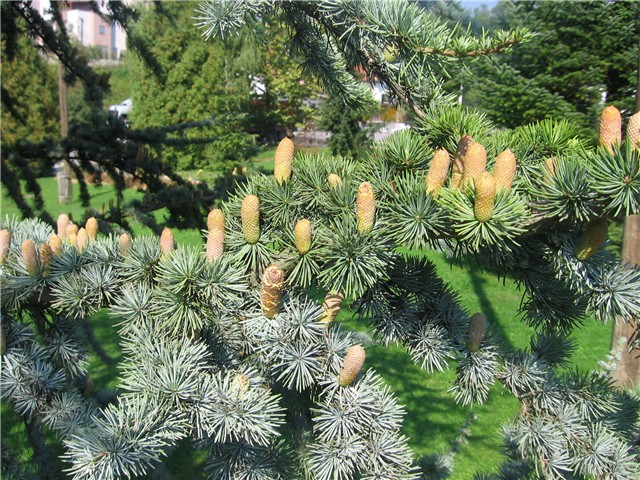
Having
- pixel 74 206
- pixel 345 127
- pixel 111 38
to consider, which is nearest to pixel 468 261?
pixel 345 127

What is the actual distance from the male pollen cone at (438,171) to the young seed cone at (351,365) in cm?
31

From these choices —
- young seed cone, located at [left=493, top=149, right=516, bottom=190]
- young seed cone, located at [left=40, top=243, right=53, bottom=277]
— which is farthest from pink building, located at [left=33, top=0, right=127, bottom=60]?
young seed cone, located at [left=493, top=149, right=516, bottom=190]

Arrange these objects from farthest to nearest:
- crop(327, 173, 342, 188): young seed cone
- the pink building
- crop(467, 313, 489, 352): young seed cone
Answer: the pink building → crop(467, 313, 489, 352): young seed cone → crop(327, 173, 342, 188): young seed cone

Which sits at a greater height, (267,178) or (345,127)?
(267,178)

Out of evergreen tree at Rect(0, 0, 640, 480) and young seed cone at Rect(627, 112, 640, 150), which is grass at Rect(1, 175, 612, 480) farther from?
young seed cone at Rect(627, 112, 640, 150)

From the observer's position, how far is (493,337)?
4.26ft

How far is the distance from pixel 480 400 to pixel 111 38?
34.9 m

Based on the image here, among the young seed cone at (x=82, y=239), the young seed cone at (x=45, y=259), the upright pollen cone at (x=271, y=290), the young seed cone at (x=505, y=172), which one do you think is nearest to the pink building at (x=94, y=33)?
the young seed cone at (x=82, y=239)

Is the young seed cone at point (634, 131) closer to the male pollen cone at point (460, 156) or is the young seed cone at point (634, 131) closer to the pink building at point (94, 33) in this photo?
the male pollen cone at point (460, 156)

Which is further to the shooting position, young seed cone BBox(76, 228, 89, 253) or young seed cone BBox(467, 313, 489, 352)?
young seed cone BBox(76, 228, 89, 253)

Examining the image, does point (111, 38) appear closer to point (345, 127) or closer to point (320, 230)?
point (345, 127)

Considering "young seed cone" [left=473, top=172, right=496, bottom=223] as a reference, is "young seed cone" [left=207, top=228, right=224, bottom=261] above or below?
below

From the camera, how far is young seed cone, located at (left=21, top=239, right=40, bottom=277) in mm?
1164

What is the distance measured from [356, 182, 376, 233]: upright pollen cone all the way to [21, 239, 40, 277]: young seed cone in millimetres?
691
